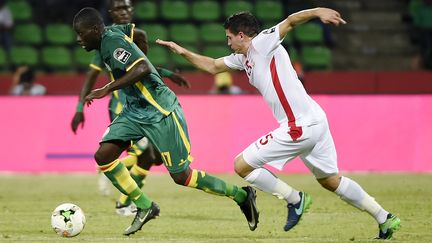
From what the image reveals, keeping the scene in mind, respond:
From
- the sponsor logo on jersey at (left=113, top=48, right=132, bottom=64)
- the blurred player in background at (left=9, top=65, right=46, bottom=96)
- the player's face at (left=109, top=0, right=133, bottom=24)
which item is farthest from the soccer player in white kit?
the blurred player in background at (left=9, top=65, right=46, bottom=96)

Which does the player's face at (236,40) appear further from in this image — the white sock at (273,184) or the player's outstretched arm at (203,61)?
the white sock at (273,184)

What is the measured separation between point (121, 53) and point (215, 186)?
1466 mm

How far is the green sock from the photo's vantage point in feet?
29.5

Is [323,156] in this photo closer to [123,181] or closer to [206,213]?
[123,181]

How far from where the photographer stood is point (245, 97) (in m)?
15.8

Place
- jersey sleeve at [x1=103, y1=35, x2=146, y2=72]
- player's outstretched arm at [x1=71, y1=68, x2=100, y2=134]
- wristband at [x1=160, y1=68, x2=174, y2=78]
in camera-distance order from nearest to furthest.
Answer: jersey sleeve at [x1=103, y1=35, x2=146, y2=72]
wristband at [x1=160, y1=68, x2=174, y2=78]
player's outstretched arm at [x1=71, y1=68, x2=100, y2=134]

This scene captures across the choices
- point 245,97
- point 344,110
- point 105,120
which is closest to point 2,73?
point 105,120

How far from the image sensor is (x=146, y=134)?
9.01 meters

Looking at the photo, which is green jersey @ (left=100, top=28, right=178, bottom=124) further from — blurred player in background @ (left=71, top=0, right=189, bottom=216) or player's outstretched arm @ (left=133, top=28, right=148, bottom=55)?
blurred player in background @ (left=71, top=0, right=189, bottom=216)

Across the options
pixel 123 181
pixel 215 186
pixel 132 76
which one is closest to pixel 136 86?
pixel 132 76

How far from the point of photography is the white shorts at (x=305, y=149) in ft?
27.8

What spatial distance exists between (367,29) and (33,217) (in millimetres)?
12356

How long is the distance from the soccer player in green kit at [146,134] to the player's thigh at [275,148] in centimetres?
56

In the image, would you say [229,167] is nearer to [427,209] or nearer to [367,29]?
[427,209]
